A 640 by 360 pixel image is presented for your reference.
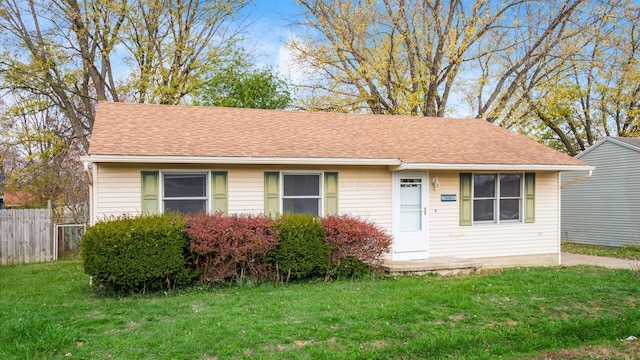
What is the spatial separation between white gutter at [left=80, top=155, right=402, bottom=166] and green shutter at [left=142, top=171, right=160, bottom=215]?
1.39 ft

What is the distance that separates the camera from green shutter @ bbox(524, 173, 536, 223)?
12.5 m

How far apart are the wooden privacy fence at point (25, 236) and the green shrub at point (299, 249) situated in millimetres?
8479

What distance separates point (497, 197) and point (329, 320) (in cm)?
752

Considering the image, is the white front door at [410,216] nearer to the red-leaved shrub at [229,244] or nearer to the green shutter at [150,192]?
the red-leaved shrub at [229,244]

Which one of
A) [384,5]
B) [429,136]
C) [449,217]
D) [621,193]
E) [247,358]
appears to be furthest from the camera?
[384,5]

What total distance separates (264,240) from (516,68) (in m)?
18.8

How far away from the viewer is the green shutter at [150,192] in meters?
9.77

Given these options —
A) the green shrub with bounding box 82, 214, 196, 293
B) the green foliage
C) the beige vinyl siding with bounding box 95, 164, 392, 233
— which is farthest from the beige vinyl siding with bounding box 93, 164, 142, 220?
the green foliage

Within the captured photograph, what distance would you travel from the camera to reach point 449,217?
1188 cm

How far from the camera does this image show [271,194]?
34.8ft

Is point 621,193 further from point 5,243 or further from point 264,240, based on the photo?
point 5,243

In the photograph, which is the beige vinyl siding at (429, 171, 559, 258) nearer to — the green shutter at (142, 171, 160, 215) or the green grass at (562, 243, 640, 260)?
the green grass at (562, 243, 640, 260)

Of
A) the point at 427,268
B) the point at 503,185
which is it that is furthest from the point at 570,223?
the point at 427,268

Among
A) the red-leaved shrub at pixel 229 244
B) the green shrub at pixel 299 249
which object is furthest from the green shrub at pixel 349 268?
the red-leaved shrub at pixel 229 244
